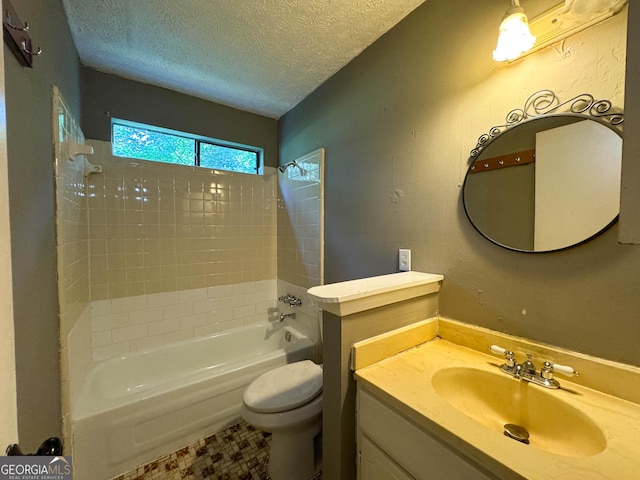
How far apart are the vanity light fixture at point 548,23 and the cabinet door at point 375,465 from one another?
151 centimetres

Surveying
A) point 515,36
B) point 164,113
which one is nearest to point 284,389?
point 515,36

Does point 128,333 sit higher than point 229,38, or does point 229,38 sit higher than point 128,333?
point 229,38

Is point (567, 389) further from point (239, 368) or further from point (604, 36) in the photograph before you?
point (239, 368)

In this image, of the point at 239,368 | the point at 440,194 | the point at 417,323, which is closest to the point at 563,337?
the point at 417,323

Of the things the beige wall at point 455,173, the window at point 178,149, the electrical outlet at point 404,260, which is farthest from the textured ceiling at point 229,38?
the electrical outlet at point 404,260

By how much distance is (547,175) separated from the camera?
947 mm

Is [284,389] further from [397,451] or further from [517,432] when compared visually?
[517,432]

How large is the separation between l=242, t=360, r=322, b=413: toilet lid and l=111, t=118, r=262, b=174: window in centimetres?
192

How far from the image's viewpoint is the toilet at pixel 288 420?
1281 mm

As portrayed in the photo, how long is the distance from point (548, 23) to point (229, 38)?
5.20ft

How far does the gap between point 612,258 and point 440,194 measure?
0.63m

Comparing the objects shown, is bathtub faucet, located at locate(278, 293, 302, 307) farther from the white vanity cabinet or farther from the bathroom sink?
the bathroom sink

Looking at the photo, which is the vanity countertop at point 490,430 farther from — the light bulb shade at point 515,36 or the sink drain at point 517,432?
the light bulb shade at point 515,36

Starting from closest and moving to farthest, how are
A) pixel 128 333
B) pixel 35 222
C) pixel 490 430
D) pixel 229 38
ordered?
pixel 490 430
pixel 35 222
pixel 229 38
pixel 128 333
